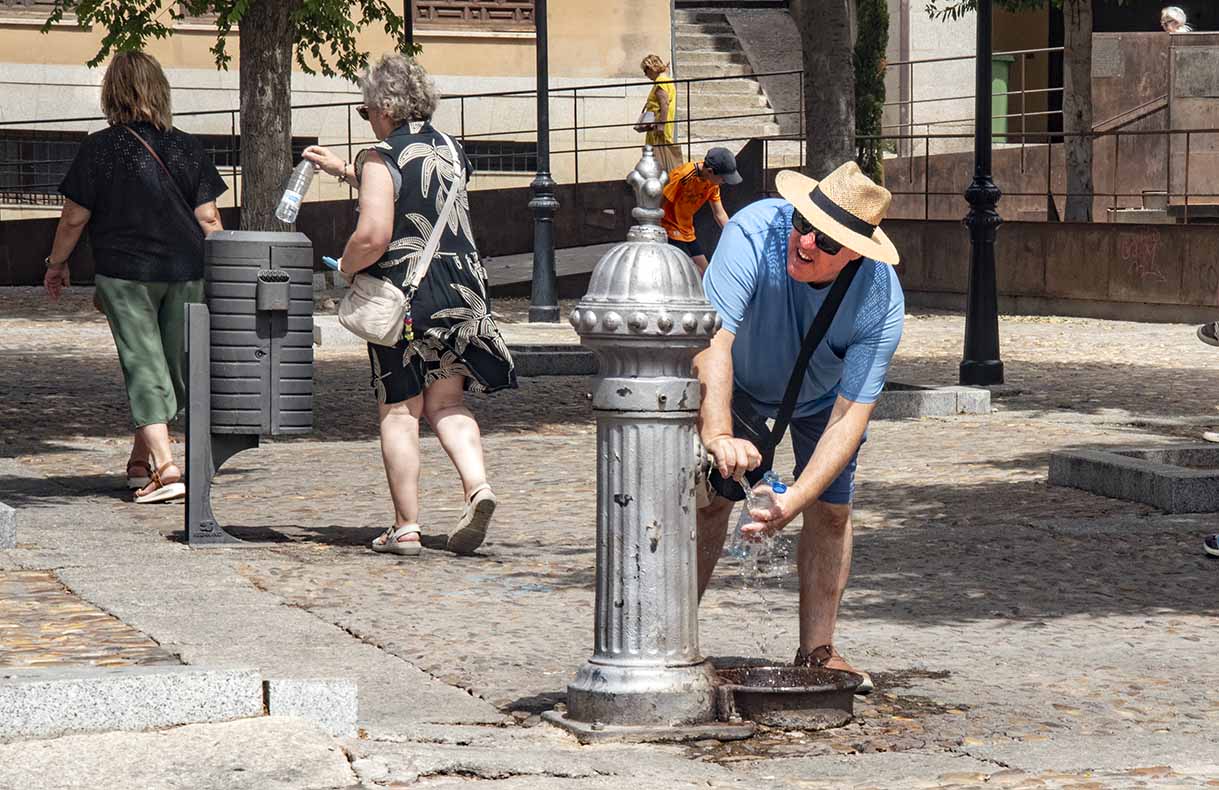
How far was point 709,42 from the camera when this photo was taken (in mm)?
33938

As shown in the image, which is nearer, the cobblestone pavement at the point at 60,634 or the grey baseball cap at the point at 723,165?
the cobblestone pavement at the point at 60,634

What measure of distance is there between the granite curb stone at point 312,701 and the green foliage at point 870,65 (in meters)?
24.9

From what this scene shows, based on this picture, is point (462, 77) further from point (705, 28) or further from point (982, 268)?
point (982, 268)

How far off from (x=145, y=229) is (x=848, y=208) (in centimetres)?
478

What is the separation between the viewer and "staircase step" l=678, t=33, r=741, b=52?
111 ft

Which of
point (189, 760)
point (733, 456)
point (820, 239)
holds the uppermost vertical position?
point (820, 239)

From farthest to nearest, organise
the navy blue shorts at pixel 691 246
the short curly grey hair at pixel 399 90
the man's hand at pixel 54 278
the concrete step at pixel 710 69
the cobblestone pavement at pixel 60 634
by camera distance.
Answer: the concrete step at pixel 710 69 → the navy blue shorts at pixel 691 246 → the man's hand at pixel 54 278 → the short curly grey hair at pixel 399 90 → the cobblestone pavement at pixel 60 634

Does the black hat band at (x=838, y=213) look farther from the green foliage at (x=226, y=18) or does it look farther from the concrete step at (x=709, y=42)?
the concrete step at (x=709, y=42)

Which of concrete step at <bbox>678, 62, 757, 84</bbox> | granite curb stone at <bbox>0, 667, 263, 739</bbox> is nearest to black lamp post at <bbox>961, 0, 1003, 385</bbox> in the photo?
granite curb stone at <bbox>0, 667, 263, 739</bbox>

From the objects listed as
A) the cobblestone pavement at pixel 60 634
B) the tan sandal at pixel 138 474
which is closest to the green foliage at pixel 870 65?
the tan sandal at pixel 138 474

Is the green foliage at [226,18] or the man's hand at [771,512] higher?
the green foliage at [226,18]

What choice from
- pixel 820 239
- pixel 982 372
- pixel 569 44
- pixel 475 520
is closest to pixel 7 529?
pixel 475 520

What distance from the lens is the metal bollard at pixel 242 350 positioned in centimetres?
816

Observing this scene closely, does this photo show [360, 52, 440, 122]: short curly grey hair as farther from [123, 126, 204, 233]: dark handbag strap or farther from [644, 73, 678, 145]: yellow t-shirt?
[644, 73, 678, 145]: yellow t-shirt
